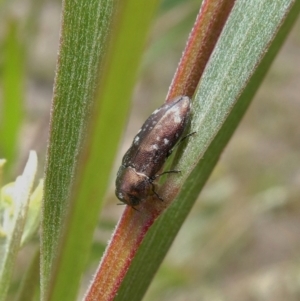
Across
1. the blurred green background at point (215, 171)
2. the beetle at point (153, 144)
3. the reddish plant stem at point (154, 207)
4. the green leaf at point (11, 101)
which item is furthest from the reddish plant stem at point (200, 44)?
the green leaf at point (11, 101)

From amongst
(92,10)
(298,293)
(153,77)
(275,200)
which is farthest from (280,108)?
(92,10)

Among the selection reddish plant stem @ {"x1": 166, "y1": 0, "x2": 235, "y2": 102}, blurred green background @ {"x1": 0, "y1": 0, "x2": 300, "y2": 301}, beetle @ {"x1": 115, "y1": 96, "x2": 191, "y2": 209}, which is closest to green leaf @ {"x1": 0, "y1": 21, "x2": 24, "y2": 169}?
blurred green background @ {"x1": 0, "y1": 0, "x2": 300, "y2": 301}

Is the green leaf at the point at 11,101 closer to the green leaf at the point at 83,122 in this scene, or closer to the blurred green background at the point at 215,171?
the blurred green background at the point at 215,171

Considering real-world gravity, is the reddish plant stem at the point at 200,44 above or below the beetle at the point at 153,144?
below

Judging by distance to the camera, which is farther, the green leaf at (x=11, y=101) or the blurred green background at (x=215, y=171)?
the blurred green background at (x=215, y=171)

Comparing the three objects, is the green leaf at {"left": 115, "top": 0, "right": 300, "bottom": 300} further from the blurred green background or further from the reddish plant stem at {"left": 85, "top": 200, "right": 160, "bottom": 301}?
the blurred green background

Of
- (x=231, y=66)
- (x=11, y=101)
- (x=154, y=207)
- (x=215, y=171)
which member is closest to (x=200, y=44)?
(x=231, y=66)

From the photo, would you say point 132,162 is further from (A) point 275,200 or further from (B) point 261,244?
(B) point 261,244

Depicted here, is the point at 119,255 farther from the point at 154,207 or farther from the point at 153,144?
the point at 153,144
